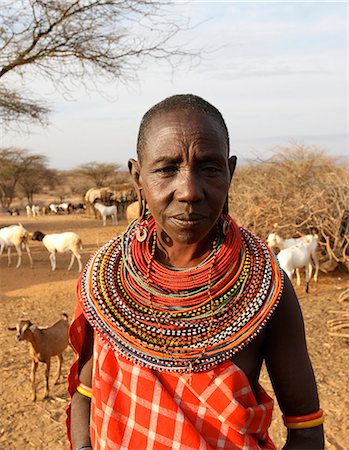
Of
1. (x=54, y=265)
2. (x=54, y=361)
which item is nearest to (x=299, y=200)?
(x=54, y=265)

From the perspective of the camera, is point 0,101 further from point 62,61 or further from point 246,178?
point 246,178

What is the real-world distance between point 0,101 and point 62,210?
56.3 feet

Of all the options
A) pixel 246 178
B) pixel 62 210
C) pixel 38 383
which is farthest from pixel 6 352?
pixel 62 210

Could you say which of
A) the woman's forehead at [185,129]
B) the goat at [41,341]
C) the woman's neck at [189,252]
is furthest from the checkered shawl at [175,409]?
the goat at [41,341]

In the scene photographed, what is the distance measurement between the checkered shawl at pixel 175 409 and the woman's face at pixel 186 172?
343 millimetres

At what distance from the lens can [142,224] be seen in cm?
121

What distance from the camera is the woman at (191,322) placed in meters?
1.01

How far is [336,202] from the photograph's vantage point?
8.03 metres

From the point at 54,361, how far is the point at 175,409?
401 cm

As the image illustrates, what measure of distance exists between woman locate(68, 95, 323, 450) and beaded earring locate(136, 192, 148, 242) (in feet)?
0.12

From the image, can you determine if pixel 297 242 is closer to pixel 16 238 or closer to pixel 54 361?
pixel 54 361

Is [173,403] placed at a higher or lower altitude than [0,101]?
lower

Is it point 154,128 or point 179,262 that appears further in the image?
point 179,262

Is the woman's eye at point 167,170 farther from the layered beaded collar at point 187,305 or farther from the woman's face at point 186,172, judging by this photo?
the layered beaded collar at point 187,305
